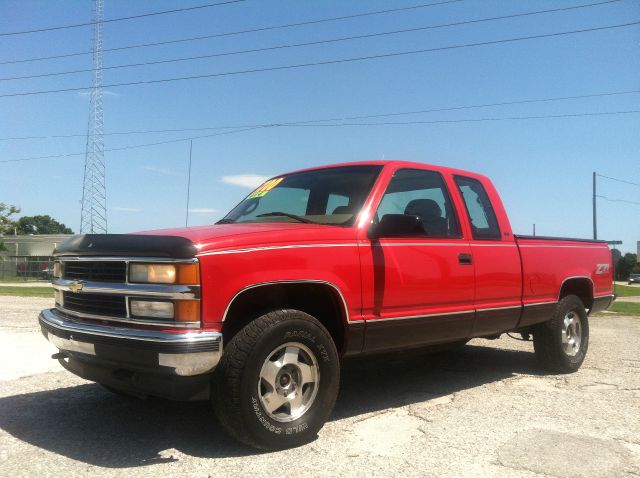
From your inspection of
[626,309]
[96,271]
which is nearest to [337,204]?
[96,271]

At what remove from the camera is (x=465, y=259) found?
4.82 metres

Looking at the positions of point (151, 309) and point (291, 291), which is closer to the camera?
point (151, 309)

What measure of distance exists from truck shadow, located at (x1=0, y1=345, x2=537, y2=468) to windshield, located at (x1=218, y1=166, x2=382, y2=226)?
1.35 m

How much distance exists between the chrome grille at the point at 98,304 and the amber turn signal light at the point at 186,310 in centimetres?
40

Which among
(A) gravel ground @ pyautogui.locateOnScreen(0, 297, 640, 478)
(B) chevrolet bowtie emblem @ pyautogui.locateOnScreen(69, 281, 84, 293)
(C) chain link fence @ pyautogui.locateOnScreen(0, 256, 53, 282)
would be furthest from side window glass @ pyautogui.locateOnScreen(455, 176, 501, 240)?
(C) chain link fence @ pyautogui.locateOnScreen(0, 256, 53, 282)

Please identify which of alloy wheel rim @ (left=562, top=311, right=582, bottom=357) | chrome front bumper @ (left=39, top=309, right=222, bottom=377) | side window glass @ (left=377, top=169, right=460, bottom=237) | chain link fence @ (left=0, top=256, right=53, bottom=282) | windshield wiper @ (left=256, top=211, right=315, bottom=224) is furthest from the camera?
chain link fence @ (left=0, top=256, right=53, bottom=282)

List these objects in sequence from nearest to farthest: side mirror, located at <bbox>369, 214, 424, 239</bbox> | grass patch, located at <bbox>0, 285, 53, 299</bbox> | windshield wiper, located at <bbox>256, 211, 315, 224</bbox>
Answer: side mirror, located at <bbox>369, 214, 424, 239</bbox>
windshield wiper, located at <bbox>256, 211, 315, 224</bbox>
grass patch, located at <bbox>0, 285, 53, 299</bbox>

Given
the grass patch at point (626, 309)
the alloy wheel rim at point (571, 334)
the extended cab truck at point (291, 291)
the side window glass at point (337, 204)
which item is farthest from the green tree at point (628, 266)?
the side window glass at point (337, 204)

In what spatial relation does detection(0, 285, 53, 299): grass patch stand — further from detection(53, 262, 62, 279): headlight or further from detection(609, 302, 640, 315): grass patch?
detection(609, 302, 640, 315): grass patch

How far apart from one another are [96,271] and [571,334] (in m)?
4.96

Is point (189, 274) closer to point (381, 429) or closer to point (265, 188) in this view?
point (381, 429)

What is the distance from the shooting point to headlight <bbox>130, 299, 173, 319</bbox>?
323 cm

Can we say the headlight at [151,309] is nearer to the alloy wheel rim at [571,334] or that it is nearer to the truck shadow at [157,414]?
the truck shadow at [157,414]

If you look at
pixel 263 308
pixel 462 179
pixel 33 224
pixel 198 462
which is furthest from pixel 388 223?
pixel 33 224
